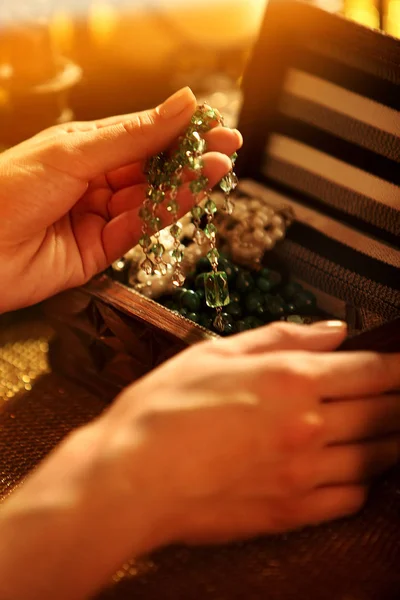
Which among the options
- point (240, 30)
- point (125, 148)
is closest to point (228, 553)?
point (125, 148)

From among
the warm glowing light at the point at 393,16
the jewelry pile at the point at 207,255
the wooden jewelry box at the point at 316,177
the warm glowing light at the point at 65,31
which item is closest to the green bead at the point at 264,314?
the jewelry pile at the point at 207,255

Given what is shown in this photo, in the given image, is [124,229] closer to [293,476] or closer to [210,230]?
[210,230]

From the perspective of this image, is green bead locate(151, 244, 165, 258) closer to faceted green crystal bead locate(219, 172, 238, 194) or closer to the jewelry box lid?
faceted green crystal bead locate(219, 172, 238, 194)

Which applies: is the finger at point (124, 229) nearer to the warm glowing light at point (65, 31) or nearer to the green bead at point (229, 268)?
the green bead at point (229, 268)

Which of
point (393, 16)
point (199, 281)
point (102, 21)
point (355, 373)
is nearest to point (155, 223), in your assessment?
point (199, 281)

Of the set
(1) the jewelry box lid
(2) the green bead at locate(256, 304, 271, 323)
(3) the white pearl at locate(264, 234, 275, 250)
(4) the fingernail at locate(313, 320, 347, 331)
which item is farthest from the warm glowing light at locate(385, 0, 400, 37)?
(4) the fingernail at locate(313, 320, 347, 331)
